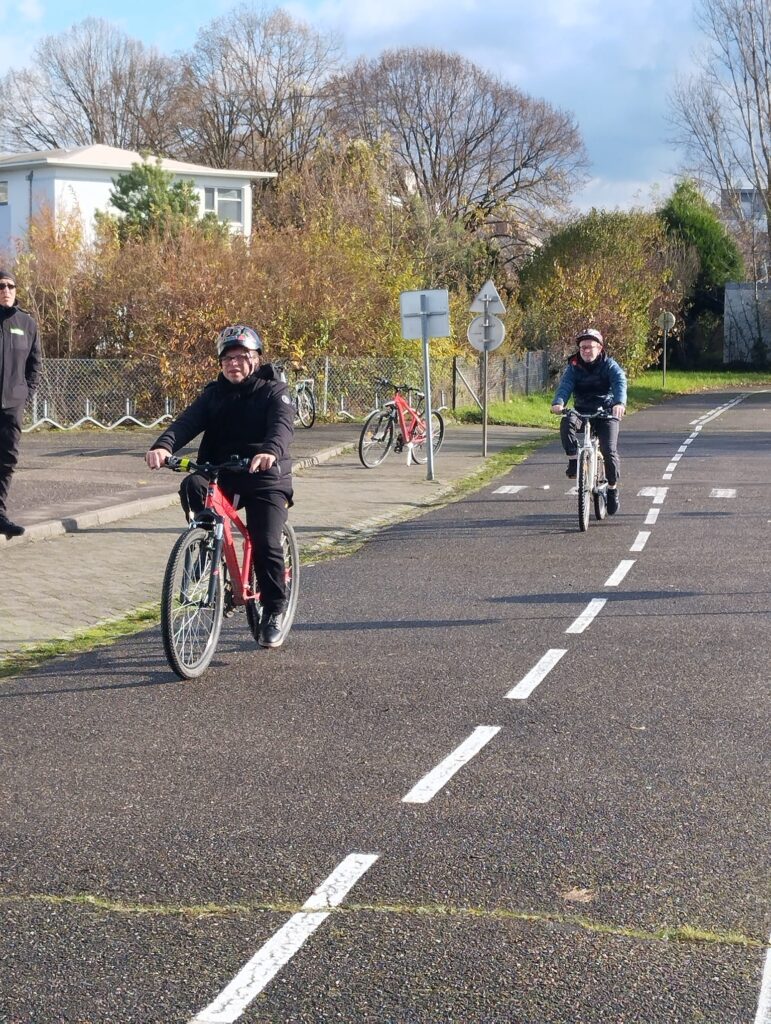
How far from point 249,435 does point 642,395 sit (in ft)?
135

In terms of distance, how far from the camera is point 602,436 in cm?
1419

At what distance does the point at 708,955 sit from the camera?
3848 millimetres

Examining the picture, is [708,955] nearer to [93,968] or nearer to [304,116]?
[93,968]

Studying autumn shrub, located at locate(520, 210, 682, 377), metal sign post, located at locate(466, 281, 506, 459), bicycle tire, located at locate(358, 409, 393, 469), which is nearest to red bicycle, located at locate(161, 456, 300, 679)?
bicycle tire, located at locate(358, 409, 393, 469)

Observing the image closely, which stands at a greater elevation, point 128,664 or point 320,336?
point 320,336

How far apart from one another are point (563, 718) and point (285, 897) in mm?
2497

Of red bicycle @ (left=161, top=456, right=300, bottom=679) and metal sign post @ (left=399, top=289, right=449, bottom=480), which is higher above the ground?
metal sign post @ (left=399, top=289, right=449, bottom=480)

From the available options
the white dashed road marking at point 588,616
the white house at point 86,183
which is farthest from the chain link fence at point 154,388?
the white house at point 86,183

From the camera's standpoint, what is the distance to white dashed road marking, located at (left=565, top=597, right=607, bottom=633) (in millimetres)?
8828

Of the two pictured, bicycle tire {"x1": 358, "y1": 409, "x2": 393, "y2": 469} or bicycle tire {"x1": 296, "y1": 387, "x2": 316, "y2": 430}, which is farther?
bicycle tire {"x1": 296, "y1": 387, "x2": 316, "y2": 430}

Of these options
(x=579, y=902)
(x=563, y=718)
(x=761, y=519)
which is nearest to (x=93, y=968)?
(x=579, y=902)

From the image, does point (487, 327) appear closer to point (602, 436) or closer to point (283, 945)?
point (602, 436)

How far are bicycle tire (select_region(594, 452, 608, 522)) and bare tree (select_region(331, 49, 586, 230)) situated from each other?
1771 inches

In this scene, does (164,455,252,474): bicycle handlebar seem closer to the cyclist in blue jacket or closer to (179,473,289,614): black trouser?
(179,473,289,614): black trouser
